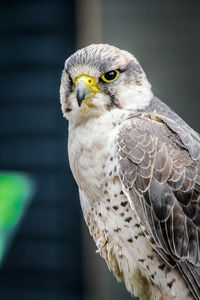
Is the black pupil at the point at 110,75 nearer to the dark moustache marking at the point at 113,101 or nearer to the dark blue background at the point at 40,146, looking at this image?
the dark moustache marking at the point at 113,101

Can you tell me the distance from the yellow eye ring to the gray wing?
31 cm

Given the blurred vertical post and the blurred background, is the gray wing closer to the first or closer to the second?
the blurred vertical post

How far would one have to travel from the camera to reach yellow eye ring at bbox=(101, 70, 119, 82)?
8.76ft

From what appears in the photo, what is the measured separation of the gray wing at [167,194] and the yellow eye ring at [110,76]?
313 mm

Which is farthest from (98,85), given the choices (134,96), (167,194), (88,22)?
(88,22)

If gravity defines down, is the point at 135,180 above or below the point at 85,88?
below

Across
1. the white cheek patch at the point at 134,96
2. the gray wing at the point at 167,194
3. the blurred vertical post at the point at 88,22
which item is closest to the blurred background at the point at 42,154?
the blurred vertical post at the point at 88,22

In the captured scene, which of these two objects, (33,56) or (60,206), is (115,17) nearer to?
(33,56)

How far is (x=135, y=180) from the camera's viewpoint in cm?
247

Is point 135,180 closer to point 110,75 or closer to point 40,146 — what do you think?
point 110,75

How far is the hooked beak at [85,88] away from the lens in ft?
8.41

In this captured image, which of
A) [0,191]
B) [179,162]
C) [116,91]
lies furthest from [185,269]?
[0,191]

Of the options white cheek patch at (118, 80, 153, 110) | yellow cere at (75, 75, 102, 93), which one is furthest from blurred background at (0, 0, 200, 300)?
yellow cere at (75, 75, 102, 93)

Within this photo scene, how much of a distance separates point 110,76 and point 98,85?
0.08m
